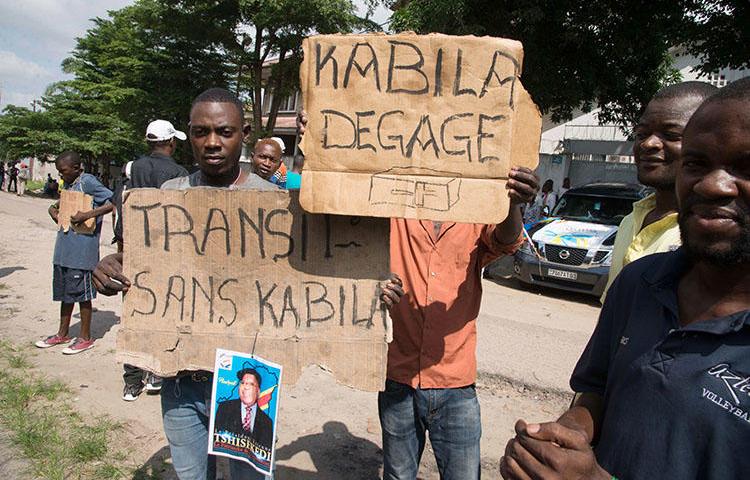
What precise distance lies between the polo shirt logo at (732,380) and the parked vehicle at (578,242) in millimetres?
6858

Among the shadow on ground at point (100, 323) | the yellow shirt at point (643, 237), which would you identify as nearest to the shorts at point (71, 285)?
the shadow on ground at point (100, 323)

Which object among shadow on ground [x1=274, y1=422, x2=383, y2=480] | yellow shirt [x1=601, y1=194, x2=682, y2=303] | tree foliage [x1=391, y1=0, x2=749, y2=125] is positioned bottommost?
shadow on ground [x1=274, y1=422, x2=383, y2=480]

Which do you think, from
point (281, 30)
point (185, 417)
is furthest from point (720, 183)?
point (281, 30)

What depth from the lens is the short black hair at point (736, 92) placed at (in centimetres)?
116

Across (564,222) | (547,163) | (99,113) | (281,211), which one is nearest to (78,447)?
(281,211)

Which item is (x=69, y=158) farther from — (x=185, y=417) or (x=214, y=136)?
(x=185, y=417)

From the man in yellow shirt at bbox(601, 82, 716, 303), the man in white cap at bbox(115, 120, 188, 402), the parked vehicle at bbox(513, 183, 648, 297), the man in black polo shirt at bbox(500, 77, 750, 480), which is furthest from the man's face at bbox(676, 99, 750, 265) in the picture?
the parked vehicle at bbox(513, 183, 648, 297)

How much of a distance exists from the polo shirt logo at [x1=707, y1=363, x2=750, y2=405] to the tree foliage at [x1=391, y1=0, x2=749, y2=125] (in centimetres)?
A: 991

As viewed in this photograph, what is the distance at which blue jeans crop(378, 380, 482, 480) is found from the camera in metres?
2.22

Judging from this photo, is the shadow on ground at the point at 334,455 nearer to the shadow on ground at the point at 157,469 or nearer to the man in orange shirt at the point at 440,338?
the shadow on ground at the point at 157,469

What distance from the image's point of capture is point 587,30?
11.1 m

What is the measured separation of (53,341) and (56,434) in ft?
6.90

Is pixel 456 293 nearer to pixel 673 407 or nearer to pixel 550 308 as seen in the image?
pixel 673 407

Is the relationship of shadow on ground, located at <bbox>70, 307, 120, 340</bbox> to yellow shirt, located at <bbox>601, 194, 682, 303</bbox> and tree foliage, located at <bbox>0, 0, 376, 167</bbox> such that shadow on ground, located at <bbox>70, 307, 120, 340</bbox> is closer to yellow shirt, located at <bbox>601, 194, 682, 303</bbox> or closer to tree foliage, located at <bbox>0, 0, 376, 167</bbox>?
yellow shirt, located at <bbox>601, 194, 682, 303</bbox>
